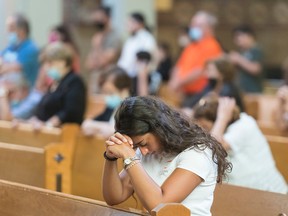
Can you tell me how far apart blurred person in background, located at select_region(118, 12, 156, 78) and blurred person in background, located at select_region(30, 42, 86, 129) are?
2.17 metres

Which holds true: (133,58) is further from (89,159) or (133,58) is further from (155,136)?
(155,136)

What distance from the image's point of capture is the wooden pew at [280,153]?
521 centimetres

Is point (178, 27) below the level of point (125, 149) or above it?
below

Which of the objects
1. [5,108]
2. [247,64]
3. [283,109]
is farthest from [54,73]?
[247,64]

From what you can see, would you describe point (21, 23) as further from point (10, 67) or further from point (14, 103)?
point (14, 103)

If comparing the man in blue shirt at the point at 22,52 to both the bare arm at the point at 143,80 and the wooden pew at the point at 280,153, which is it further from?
the wooden pew at the point at 280,153

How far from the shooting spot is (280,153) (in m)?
5.25

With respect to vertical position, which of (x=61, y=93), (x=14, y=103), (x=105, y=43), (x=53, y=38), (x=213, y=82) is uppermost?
(x=213, y=82)

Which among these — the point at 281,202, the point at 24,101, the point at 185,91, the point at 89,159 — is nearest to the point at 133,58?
the point at 185,91

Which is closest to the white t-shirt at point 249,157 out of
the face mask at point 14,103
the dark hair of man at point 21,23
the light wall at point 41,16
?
the face mask at point 14,103

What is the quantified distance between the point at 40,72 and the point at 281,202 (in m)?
5.02

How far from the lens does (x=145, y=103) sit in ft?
10.5

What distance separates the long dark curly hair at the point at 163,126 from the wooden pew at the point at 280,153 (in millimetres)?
1978

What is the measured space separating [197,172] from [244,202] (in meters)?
0.76
